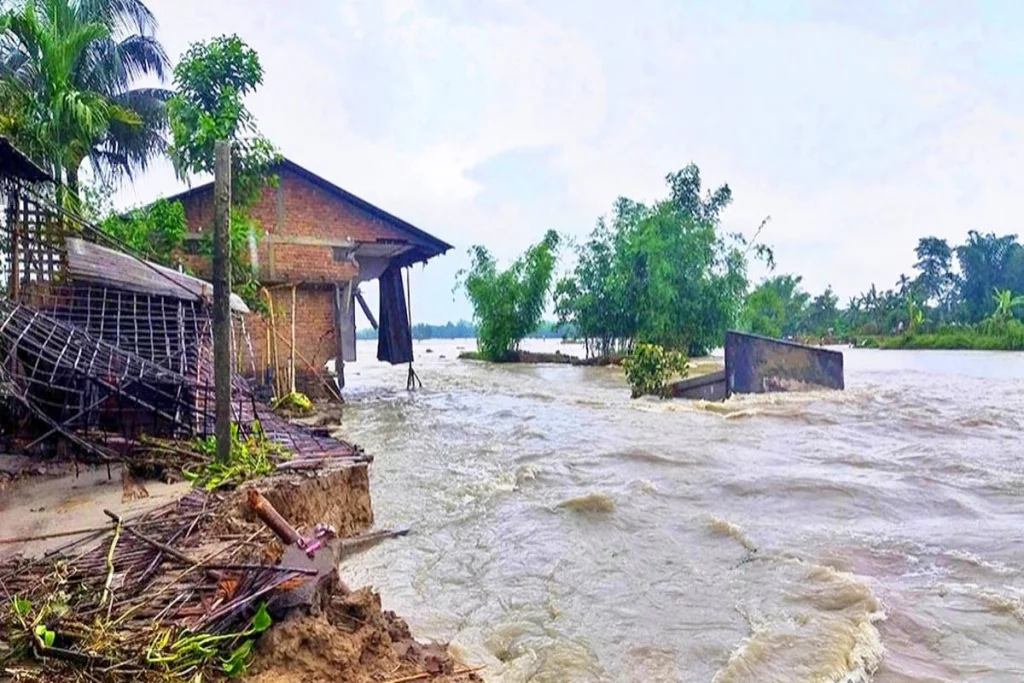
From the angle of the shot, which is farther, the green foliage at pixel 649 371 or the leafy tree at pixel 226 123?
the green foliage at pixel 649 371

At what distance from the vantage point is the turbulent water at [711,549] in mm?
3479

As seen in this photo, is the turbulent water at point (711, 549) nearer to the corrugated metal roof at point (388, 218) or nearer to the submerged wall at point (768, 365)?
the submerged wall at point (768, 365)

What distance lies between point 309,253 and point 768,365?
386 inches

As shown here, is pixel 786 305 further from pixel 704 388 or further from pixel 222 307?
pixel 222 307

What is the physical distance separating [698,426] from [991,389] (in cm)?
976

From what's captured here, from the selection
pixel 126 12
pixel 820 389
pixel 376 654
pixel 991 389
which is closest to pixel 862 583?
pixel 376 654

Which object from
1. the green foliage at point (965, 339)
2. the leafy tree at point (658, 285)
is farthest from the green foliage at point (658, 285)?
the green foliage at point (965, 339)

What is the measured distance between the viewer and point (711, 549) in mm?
5082

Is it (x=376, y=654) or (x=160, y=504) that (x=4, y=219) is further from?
(x=376, y=654)

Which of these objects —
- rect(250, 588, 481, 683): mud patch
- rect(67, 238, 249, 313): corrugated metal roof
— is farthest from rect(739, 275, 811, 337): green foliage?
rect(250, 588, 481, 683): mud patch

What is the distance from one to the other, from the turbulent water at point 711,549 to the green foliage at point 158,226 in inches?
183

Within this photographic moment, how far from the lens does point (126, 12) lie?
17.0m

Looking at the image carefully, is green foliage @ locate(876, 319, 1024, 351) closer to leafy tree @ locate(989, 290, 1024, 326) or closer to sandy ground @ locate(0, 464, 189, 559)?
leafy tree @ locate(989, 290, 1024, 326)

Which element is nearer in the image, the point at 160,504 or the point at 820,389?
the point at 160,504
